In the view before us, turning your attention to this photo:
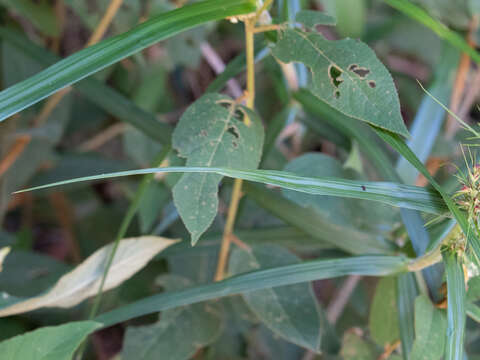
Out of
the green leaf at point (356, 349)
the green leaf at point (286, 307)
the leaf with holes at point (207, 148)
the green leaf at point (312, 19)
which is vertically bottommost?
the green leaf at point (356, 349)

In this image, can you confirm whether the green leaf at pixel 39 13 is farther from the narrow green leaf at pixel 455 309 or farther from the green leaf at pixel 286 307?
the narrow green leaf at pixel 455 309

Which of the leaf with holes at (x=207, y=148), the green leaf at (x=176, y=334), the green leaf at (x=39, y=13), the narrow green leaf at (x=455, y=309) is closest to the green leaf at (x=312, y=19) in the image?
the leaf with holes at (x=207, y=148)

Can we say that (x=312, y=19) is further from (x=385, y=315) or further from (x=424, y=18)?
(x=385, y=315)

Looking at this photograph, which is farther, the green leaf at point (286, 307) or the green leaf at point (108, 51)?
the green leaf at point (286, 307)

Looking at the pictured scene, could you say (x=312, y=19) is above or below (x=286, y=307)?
above

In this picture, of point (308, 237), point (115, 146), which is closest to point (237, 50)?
point (115, 146)

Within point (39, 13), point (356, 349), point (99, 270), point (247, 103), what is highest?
point (39, 13)

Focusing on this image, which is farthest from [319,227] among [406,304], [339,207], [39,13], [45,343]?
[39,13]
